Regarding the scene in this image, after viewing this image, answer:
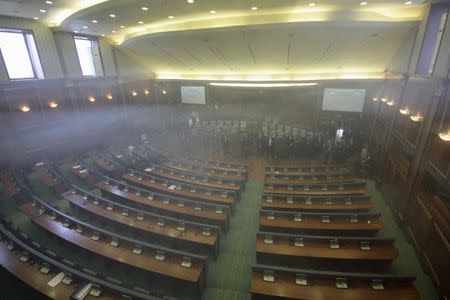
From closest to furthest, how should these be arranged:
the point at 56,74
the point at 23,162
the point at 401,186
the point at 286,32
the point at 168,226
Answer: the point at 168,226
the point at 401,186
the point at 286,32
the point at 23,162
the point at 56,74

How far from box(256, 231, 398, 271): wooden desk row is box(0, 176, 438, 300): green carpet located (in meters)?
0.86

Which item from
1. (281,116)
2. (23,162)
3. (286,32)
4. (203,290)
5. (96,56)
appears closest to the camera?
(203,290)

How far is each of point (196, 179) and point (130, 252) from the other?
4536 millimetres

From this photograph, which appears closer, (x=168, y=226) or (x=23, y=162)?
(x=168, y=226)

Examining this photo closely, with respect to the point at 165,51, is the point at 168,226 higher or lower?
lower

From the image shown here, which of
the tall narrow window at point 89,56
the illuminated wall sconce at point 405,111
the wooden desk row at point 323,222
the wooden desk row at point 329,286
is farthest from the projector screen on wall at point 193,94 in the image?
the wooden desk row at point 329,286

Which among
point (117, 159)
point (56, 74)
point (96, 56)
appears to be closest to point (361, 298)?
point (117, 159)

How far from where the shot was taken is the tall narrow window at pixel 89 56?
558 inches

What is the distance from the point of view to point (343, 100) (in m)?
14.6

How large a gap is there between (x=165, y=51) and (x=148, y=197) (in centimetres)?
935

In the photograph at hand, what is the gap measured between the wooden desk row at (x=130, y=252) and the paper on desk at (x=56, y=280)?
84cm

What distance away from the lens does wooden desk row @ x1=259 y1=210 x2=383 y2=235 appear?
6.30 meters

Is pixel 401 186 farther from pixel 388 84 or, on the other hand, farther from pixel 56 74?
pixel 56 74

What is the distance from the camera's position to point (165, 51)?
13406 mm
